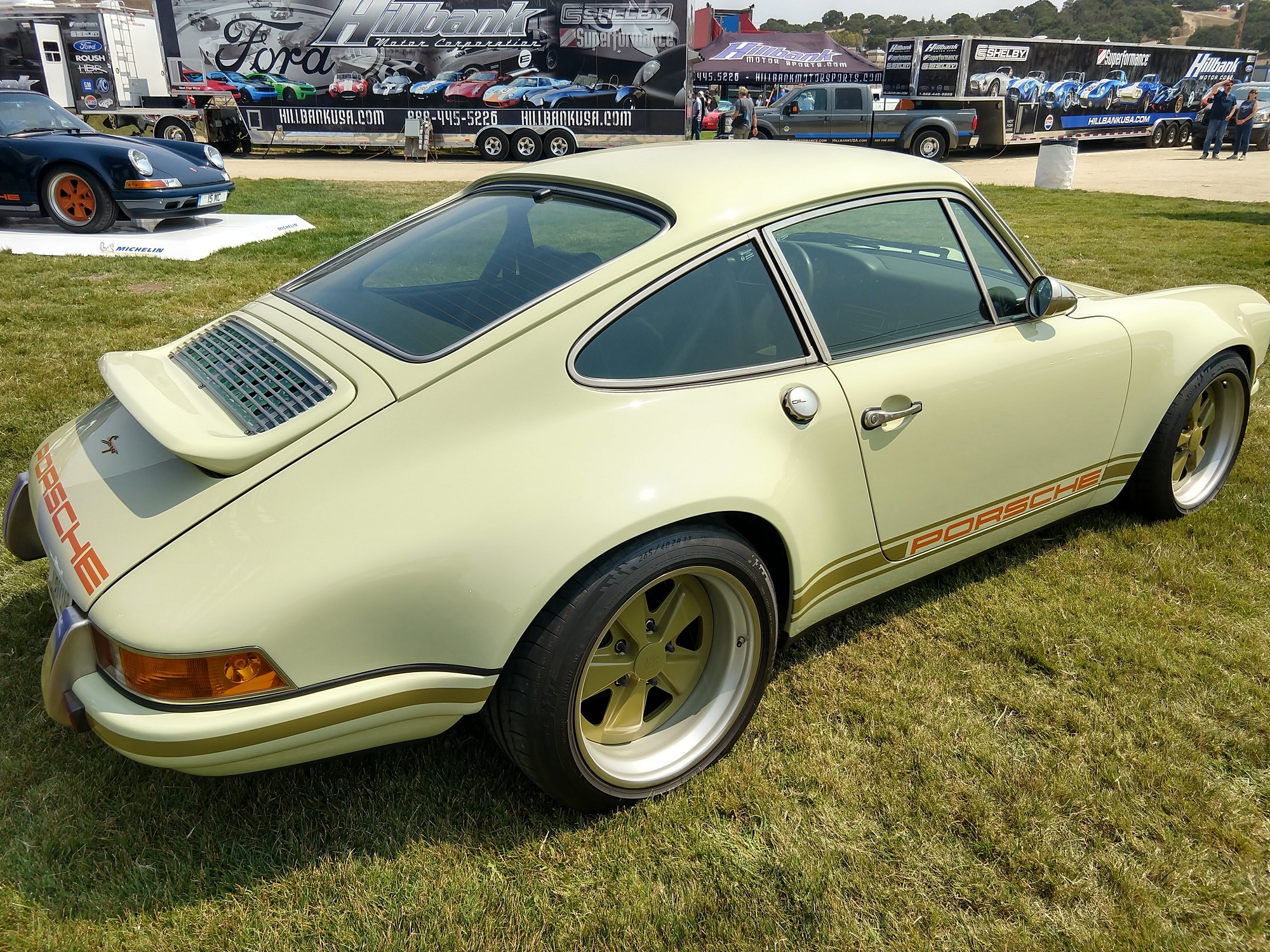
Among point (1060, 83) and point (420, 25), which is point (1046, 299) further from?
point (1060, 83)

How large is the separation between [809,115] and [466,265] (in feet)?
63.1

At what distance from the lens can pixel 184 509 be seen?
69.6 inches

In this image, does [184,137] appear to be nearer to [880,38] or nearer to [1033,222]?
[1033,222]

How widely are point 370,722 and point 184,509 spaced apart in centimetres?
57

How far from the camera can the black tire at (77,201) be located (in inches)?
322

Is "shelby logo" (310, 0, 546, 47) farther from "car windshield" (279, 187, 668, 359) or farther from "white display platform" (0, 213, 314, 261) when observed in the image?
"car windshield" (279, 187, 668, 359)

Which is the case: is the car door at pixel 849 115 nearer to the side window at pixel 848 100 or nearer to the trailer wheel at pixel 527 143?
the side window at pixel 848 100

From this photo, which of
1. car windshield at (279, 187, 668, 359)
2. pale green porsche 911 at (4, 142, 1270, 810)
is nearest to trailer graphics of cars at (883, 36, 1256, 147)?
pale green porsche 911 at (4, 142, 1270, 810)

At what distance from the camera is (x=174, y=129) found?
19109mm

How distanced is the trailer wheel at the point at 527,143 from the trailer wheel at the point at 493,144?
0.22 m

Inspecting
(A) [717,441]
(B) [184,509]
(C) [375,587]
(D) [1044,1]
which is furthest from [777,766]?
(D) [1044,1]

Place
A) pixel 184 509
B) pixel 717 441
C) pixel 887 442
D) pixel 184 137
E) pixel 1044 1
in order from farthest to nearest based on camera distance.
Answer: pixel 1044 1 → pixel 184 137 → pixel 887 442 → pixel 717 441 → pixel 184 509

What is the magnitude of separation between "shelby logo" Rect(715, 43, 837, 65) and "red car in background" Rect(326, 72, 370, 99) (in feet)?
96.1

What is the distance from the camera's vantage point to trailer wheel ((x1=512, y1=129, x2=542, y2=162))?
1912cm
